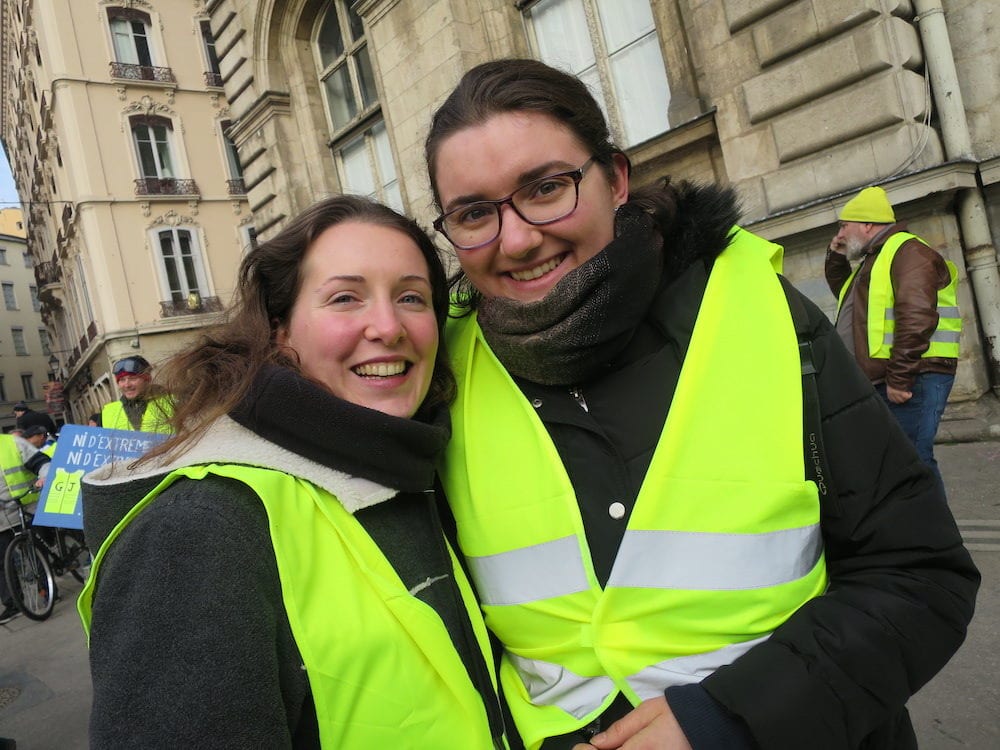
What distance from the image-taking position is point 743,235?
146cm

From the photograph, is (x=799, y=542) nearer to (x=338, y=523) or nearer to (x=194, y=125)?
(x=338, y=523)

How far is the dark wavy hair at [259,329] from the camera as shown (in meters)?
1.28

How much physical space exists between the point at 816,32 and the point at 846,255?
233 centimetres

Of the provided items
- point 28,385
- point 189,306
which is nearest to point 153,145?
point 189,306

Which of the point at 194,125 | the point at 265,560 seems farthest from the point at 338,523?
the point at 194,125

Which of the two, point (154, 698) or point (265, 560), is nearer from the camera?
point (154, 698)

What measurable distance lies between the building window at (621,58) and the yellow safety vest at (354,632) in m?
6.13

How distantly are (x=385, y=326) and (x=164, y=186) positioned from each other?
2617 cm

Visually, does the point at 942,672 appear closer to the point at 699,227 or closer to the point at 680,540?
the point at 680,540

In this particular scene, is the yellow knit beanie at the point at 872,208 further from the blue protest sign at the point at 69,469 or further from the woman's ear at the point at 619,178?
the blue protest sign at the point at 69,469

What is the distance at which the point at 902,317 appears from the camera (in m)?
3.57

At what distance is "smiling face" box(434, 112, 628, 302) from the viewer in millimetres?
1369

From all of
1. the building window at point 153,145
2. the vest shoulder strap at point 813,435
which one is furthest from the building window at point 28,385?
the vest shoulder strap at point 813,435

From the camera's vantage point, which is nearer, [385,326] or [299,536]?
[299,536]
